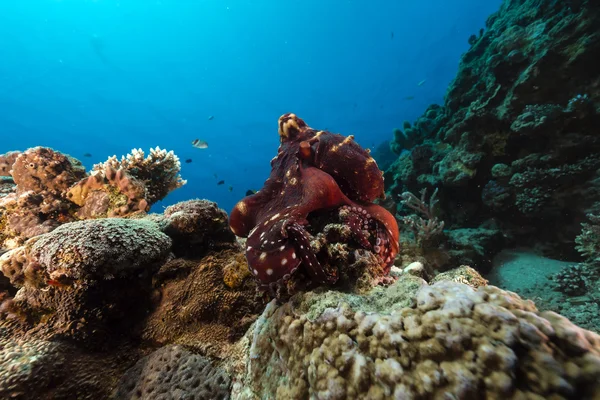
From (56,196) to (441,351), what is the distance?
636 centimetres

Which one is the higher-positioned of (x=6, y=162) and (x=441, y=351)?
(x=6, y=162)

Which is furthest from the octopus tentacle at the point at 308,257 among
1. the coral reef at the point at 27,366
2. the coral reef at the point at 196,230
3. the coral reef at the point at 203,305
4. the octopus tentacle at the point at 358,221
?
the coral reef at the point at 27,366

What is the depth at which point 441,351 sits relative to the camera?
1.15 m

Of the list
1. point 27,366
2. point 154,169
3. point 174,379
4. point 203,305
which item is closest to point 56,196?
point 154,169

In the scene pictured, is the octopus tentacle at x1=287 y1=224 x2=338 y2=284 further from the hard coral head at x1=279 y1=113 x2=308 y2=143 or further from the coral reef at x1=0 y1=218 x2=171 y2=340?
the coral reef at x1=0 y1=218 x2=171 y2=340

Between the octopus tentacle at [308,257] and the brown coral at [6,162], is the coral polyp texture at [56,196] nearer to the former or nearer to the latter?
the brown coral at [6,162]

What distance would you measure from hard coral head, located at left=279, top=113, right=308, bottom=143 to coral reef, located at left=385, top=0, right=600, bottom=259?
7000 mm

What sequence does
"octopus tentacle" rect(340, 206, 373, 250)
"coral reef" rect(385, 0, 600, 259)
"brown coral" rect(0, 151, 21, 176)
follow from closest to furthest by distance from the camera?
"octopus tentacle" rect(340, 206, 373, 250) < "brown coral" rect(0, 151, 21, 176) < "coral reef" rect(385, 0, 600, 259)

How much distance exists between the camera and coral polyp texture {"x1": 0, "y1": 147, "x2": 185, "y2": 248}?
14.4 feet

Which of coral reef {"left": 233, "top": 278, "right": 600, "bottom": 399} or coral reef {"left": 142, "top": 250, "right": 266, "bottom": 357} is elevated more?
coral reef {"left": 142, "top": 250, "right": 266, "bottom": 357}


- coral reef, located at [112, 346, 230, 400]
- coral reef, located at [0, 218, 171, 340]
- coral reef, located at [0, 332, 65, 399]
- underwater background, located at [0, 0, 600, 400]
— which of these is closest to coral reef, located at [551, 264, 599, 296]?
underwater background, located at [0, 0, 600, 400]

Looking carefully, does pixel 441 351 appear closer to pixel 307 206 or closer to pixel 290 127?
pixel 307 206

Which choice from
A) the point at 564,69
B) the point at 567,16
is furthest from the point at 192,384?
the point at 567,16

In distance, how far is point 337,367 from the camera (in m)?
1.34
